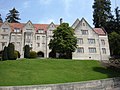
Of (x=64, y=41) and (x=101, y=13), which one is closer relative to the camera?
(x=64, y=41)

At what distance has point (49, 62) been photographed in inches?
1645

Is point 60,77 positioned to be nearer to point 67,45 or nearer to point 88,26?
point 67,45

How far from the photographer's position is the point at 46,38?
66.5 meters

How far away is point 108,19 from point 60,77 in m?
58.8

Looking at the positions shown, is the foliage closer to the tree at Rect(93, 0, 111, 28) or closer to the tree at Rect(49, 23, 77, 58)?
the tree at Rect(93, 0, 111, 28)

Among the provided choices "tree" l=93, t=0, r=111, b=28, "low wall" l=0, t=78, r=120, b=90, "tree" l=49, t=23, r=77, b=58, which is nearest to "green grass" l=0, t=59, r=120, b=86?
"low wall" l=0, t=78, r=120, b=90

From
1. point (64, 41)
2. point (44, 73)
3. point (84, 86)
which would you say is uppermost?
point (64, 41)

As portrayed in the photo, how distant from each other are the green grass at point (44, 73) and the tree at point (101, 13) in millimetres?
41073

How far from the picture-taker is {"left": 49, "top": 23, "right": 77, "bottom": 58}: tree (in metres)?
50.4

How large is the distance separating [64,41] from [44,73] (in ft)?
65.4

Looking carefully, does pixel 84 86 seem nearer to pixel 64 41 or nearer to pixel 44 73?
pixel 44 73

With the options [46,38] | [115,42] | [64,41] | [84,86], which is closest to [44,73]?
[84,86]

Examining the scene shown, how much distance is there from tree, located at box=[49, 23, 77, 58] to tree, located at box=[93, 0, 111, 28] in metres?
31.2

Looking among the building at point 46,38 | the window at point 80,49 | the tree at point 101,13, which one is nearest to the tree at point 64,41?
the window at point 80,49
